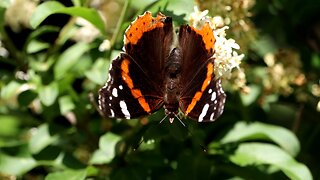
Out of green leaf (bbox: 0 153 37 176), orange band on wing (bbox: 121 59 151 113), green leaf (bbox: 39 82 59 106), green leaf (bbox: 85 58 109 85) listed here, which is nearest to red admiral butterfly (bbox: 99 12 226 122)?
orange band on wing (bbox: 121 59 151 113)

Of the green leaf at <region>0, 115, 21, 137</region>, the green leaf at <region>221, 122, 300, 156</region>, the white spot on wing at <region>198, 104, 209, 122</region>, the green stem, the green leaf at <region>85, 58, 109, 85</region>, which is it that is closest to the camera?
the white spot on wing at <region>198, 104, 209, 122</region>

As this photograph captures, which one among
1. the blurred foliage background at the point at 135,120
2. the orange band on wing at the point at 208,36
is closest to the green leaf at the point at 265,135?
the blurred foliage background at the point at 135,120

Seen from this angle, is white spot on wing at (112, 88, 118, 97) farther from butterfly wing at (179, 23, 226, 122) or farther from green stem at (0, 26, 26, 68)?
green stem at (0, 26, 26, 68)

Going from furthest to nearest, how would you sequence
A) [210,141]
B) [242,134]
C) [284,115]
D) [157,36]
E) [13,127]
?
1. [284,115]
2. [13,127]
3. [210,141]
4. [242,134]
5. [157,36]

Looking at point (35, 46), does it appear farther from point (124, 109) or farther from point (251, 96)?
point (251, 96)

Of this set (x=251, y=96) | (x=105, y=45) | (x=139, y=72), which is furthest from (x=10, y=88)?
(x=251, y=96)

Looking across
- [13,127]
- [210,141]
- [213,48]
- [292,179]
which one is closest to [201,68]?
[213,48]

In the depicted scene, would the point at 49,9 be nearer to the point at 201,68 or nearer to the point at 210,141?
the point at 201,68
